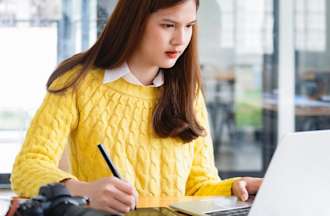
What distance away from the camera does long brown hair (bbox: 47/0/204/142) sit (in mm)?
1414

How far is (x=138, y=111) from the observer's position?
1.48 m

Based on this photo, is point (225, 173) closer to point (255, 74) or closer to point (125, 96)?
point (255, 74)

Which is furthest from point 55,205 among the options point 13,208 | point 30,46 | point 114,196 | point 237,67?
point 237,67

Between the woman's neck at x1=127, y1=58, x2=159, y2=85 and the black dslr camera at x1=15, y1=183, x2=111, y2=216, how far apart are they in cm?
83

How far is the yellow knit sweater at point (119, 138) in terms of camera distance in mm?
1389

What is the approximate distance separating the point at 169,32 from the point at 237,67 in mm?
2618

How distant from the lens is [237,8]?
3922mm

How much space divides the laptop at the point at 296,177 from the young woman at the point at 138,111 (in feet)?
1.18

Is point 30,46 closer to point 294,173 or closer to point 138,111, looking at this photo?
point 138,111

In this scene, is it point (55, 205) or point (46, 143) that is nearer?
point (55, 205)

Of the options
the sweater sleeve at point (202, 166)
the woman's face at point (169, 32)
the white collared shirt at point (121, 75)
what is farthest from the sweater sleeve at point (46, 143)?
the sweater sleeve at point (202, 166)

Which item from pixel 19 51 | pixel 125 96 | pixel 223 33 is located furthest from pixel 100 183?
pixel 223 33

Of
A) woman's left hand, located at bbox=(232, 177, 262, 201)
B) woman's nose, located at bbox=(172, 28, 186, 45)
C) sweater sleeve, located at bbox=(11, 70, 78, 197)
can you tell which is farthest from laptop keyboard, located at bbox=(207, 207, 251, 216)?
woman's nose, located at bbox=(172, 28, 186, 45)

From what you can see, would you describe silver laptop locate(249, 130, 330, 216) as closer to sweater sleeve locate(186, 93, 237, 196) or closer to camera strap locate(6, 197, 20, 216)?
camera strap locate(6, 197, 20, 216)
